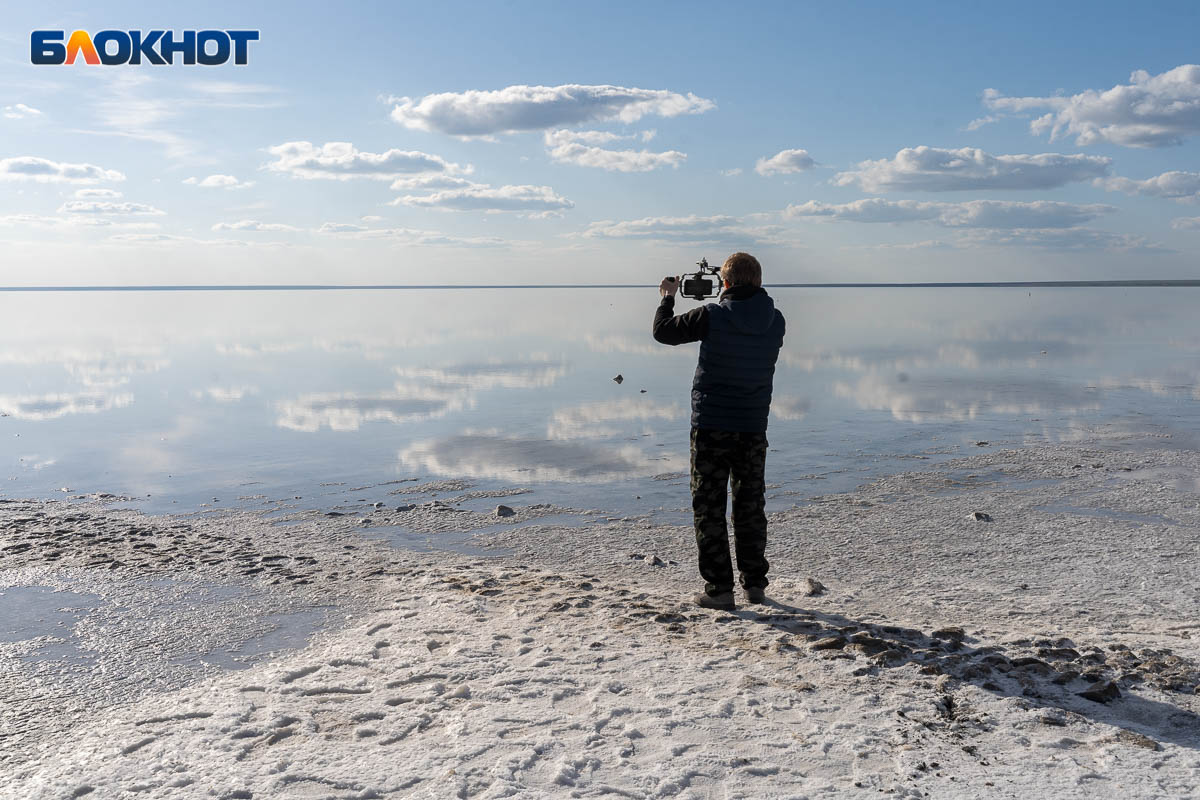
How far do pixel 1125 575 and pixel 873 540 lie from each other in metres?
1.64

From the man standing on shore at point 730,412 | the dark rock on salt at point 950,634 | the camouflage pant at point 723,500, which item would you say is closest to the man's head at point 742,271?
the man standing on shore at point 730,412

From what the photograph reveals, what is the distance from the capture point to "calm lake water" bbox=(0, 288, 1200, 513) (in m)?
9.37

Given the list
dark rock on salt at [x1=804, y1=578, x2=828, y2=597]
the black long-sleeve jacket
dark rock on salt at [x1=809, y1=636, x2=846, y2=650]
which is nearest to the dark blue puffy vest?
the black long-sleeve jacket

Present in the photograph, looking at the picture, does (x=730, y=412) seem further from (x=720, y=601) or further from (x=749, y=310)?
(x=720, y=601)

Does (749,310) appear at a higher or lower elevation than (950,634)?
higher

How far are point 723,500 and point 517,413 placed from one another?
8.53 meters

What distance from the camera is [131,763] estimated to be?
3.50 metres

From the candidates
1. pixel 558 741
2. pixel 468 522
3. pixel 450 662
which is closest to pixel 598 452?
pixel 468 522

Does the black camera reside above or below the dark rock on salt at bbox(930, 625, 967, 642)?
above

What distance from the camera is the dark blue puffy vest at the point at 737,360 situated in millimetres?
5141

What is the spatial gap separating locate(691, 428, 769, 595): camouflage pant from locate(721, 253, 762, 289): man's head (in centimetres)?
85

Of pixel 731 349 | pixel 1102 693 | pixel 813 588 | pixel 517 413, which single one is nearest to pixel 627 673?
pixel 813 588

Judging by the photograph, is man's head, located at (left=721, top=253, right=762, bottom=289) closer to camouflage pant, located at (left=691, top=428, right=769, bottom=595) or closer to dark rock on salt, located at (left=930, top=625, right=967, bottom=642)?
camouflage pant, located at (left=691, top=428, right=769, bottom=595)

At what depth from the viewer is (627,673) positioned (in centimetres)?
430
